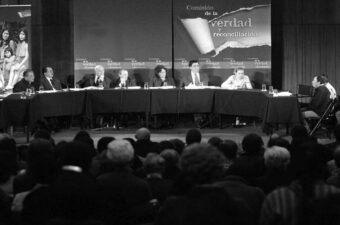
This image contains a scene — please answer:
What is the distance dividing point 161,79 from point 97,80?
1168 mm

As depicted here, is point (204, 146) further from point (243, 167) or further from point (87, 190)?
point (243, 167)

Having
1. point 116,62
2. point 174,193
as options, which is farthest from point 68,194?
point 116,62

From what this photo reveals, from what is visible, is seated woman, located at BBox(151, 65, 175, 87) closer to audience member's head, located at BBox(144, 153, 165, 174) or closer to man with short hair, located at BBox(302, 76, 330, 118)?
man with short hair, located at BBox(302, 76, 330, 118)

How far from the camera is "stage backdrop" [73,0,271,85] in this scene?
44.0ft

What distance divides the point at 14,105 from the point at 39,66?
3.24 metres

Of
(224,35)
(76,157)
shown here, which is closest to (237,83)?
(224,35)

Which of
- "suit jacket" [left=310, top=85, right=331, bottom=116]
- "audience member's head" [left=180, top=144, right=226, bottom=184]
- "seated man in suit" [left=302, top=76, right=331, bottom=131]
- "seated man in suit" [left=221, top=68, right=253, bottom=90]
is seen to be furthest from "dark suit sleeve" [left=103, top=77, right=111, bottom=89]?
"audience member's head" [left=180, top=144, right=226, bottom=184]

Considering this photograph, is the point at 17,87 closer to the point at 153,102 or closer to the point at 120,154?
the point at 153,102

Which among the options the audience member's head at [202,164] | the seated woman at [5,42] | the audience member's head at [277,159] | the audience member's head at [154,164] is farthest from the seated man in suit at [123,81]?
the audience member's head at [202,164]

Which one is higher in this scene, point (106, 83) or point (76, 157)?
point (106, 83)

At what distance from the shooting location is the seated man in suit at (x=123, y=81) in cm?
1272

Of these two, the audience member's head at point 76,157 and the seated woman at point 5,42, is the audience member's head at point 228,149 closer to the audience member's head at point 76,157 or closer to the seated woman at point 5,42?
the audience member's head at point 76,157

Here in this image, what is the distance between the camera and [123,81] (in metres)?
12.7

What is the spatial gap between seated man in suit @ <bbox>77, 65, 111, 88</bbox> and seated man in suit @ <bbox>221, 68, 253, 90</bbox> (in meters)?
2.13
